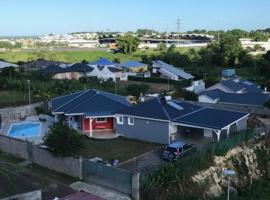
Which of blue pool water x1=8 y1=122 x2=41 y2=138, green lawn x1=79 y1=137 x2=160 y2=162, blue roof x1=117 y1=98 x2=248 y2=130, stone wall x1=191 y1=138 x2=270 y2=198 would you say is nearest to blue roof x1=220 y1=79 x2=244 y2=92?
blue roof x1=117 y1=98 x2=248 y2=130

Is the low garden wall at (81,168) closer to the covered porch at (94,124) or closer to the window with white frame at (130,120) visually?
the covered porch at (94,124)

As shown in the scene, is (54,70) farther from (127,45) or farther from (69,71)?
(127,45)

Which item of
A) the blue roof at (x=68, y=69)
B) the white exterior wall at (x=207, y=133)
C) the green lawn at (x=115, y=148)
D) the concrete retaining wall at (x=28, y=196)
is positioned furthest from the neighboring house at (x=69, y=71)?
the concrete retaining wall at (x=28, y=196)

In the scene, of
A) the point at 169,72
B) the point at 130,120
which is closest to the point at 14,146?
the point at 130,120

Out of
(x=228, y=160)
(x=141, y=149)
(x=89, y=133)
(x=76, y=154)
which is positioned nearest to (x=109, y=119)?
(x=89, y=133)

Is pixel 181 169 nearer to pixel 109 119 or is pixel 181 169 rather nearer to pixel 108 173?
pixel 108 173
